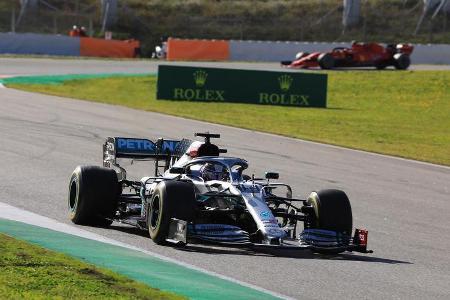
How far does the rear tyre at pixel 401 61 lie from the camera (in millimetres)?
49156

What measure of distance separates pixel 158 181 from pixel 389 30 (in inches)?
2090

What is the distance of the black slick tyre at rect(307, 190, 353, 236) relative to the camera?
11.9m

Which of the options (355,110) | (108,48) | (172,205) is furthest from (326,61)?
(172,205)

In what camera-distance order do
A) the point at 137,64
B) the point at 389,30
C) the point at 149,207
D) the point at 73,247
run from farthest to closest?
1. the point at 389,30
2. the point at 137,64
3. the point at 149,207
4. the point at 73,247

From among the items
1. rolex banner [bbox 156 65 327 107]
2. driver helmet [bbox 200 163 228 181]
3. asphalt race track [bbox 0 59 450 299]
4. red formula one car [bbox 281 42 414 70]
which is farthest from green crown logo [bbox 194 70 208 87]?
driver helmet [bbox 200 163 228 181]

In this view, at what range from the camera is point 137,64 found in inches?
1937

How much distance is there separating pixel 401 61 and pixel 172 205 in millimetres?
39212

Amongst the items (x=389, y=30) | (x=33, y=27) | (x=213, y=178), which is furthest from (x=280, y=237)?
(x=389, y=30)

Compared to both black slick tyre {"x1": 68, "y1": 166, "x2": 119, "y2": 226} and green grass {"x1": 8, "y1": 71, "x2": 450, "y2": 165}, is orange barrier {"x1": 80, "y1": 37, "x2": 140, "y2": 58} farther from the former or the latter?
black slick tyre {"x1": 68, "y1": 166, "x2": 119, "y2": 226}

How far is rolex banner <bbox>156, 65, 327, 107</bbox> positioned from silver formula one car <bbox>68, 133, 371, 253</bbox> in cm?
2060

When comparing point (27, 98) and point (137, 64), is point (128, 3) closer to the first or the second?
point (137, 64)

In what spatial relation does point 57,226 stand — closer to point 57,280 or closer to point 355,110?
point 57,280

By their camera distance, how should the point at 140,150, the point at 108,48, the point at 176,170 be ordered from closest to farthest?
the point at 176,170, the point at 140,150, the point at 108,48

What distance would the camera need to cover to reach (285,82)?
34625mm
